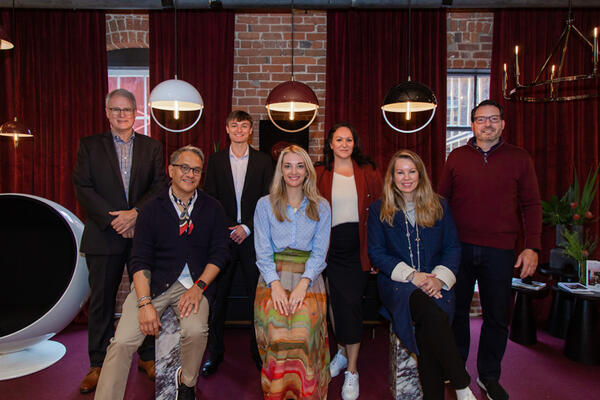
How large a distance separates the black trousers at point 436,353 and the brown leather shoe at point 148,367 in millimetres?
1860

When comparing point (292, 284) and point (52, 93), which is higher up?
point (52, 93)

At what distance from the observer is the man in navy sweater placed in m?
2.22

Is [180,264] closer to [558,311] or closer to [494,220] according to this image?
[494,220]

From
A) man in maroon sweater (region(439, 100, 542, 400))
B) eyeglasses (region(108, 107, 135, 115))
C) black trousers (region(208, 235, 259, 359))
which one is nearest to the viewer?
man in maroon sweater (region(439, 100, 542, 400))

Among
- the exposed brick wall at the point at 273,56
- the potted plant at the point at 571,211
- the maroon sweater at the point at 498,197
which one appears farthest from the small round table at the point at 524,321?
the exposed brick wall at the point at 273,56

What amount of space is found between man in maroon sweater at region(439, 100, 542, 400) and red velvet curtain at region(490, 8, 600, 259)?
1844 millimetres

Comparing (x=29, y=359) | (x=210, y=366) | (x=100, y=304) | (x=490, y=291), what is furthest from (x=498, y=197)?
(x=29, y=359)

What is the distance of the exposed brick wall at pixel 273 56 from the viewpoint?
4.34 m

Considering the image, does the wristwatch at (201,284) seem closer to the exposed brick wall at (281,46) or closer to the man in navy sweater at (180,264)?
the man in navy sweater at (180,264)

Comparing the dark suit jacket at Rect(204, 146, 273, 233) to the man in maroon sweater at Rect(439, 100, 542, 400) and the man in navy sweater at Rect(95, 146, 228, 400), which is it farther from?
the man in maroon sweater at Rect(439, 100, 542, 400)

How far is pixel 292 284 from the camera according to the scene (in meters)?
2.42

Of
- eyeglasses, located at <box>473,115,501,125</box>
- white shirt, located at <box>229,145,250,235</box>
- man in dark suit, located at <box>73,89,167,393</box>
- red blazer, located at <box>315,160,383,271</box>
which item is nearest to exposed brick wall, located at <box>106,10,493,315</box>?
white shirt, located at <box>229,145,250,235</box>

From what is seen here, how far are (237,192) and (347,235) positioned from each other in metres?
0.94

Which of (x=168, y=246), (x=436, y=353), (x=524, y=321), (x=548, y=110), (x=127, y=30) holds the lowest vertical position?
(x=524, y=321)
